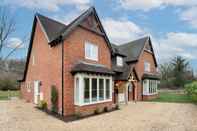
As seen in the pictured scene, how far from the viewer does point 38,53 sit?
1950 centimetres

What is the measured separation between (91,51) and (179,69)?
36655mm

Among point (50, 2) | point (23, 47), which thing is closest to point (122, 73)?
point (50, 2)

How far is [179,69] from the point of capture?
47.8 meters

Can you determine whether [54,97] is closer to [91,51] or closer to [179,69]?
[91,51]

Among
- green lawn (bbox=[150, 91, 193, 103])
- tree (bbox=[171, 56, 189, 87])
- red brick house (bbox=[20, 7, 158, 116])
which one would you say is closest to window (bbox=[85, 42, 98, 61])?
red brick house (bbox=[20, 7, 158, 116])

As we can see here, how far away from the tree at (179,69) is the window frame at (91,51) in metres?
33.2

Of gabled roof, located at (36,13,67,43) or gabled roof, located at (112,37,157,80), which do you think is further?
gabled roof, located at (112,37,157,80)

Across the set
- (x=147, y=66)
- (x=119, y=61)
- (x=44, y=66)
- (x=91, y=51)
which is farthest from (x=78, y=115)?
(x=147, y=66)

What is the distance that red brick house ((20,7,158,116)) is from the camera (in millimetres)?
14938

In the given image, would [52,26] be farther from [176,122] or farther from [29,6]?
[176,122]

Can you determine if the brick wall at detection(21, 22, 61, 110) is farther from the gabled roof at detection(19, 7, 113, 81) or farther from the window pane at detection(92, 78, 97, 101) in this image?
the window pane at detection(92, 78, 97, 101)

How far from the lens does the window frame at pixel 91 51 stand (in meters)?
17.1

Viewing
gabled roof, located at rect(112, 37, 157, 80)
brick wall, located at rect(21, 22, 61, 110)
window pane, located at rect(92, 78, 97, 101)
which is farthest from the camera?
gabled roof, located at rect(112, 37, 157, 80)

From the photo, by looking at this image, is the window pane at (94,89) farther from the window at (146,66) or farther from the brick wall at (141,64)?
the window at (146,66)
